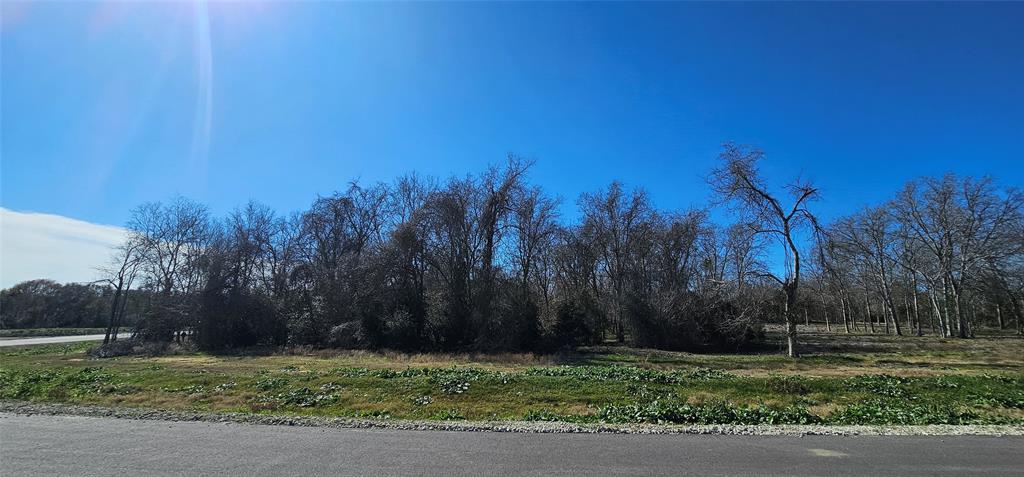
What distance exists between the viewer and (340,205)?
4672cm

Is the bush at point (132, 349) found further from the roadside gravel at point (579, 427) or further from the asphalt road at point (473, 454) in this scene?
the asphalt road at point (473, 454)

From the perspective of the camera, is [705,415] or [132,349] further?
[132,349]

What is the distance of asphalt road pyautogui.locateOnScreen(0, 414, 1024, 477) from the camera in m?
6.39

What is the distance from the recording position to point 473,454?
7.07m

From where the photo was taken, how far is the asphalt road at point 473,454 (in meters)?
6.39

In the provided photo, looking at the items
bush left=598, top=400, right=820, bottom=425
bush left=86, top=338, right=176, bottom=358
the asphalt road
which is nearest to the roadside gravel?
the asphalt road

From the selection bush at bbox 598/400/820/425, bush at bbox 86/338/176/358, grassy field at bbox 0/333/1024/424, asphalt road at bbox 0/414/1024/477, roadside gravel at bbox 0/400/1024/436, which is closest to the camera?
asphalt road at bbox 0/414/1024/477

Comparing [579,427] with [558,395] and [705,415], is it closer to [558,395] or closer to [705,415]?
[705,415]

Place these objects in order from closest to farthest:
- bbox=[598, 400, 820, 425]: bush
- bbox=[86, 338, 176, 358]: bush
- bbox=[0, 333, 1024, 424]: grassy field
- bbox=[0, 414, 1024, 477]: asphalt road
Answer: bbox=[0, 414, 1024, 477]: asphalt road
bbox=[598, 400, 820, 425]: bush
bbox=[0, 333, 1024, 424]: grassy field
bbox=[86, 338, 176, 358]: bush

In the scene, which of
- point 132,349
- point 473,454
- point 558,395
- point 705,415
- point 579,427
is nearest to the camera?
point 473,454

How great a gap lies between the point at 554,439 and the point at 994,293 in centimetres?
6426

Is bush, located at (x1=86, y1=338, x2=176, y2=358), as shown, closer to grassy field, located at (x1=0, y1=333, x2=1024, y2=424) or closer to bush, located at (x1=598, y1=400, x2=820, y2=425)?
grassy field, located at (x1=0, y1=333, x2=1024, y2=424)

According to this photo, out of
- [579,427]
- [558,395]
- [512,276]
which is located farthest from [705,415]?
[512,276]

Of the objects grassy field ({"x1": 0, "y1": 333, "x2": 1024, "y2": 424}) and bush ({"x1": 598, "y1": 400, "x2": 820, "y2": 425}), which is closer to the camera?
bush ({"x1": 598, "y1": 400, "x2": 820, "y2": 425})
